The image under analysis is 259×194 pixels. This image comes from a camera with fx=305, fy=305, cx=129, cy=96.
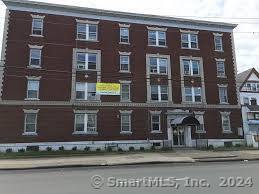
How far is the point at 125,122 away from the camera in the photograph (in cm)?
3372

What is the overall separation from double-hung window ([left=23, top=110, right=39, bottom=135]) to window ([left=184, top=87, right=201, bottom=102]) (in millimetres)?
17480

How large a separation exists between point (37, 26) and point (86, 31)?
17.5 feet

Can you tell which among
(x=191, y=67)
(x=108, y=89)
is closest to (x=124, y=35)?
(x=108, y=89)

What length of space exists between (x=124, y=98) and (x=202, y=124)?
9924mm

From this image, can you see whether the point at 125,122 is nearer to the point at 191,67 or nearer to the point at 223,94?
the point at 191,67

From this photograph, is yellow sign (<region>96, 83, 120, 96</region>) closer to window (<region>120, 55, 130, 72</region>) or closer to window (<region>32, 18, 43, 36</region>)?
window (<region>120, 55, 130, 72</region>)

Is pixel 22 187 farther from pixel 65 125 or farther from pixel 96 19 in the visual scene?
pixel 96 19

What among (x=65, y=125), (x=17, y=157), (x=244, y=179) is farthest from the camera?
(x=65, y=125)

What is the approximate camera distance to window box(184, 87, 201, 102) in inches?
1447

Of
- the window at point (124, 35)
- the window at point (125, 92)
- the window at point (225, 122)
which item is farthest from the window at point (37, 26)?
the window at point (225, 122)

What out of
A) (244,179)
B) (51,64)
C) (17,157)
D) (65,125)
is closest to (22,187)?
(244,179)

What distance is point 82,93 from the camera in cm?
3322

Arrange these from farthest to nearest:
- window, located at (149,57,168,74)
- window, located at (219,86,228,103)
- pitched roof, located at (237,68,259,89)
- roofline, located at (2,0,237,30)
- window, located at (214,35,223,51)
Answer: pitched roof, located at (237,68,259,89)
window, located at (214,35,223,51)
window, located at (219,86,228,103)
window, located at (149,57,168,74)
roofline, located at (2,0,237,30)

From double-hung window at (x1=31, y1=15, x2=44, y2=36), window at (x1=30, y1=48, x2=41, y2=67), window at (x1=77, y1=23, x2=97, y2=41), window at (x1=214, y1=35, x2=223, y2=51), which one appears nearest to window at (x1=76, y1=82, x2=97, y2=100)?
window at (x1=30, y1=48, x2=41, y2=67)
